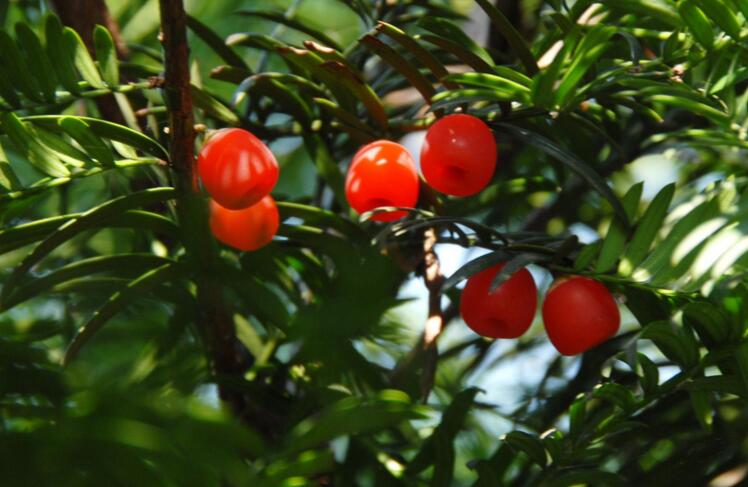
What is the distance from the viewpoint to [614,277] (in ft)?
1.97

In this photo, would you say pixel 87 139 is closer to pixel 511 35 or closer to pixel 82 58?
pixel 82 58

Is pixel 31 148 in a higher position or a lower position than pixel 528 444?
higher

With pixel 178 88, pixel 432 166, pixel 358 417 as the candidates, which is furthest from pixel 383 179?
pixel 358 417

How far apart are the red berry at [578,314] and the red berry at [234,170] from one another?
0.18m

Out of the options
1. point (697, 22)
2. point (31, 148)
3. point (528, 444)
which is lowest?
point (528, 444)

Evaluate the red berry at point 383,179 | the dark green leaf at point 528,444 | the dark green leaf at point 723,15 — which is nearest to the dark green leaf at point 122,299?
the red berry at point 383,179

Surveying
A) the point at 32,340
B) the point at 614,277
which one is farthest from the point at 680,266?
the point at 32,340

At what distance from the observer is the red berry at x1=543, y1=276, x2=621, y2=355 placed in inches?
22.4

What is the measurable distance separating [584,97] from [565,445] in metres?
0.19

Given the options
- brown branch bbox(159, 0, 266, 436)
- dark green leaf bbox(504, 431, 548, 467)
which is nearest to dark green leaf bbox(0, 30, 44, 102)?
brown branch bbox(159, 0, 266, 436)

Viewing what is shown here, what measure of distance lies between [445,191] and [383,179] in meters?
0.04

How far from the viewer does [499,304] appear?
58 centimetres

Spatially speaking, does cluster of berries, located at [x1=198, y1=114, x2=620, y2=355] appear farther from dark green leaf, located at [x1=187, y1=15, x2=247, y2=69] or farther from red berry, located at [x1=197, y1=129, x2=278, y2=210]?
dark green leaf, located at [x1=187, y1=15, x2=247, y2=69]

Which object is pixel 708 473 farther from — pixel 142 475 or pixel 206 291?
pixel 142 475
